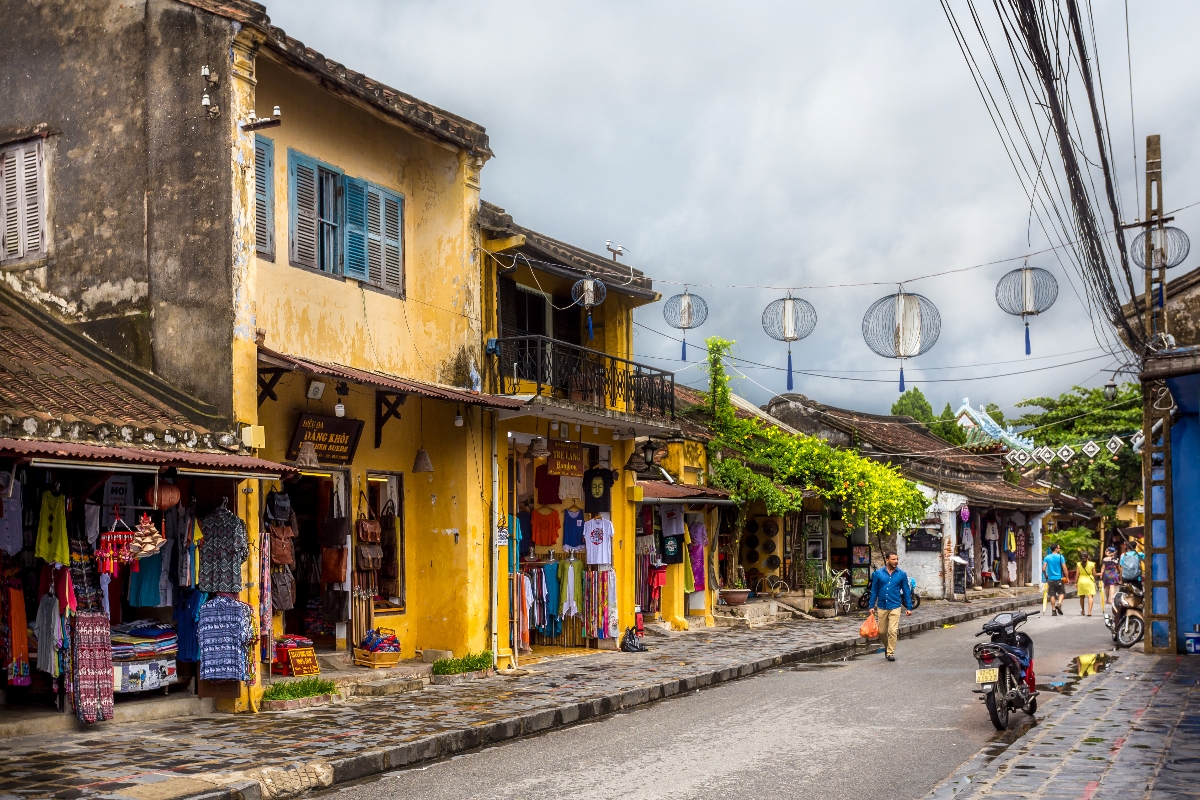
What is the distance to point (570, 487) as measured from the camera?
19578 mm

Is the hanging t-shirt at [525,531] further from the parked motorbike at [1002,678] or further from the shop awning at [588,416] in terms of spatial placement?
the parked motorbike at [1002,678]

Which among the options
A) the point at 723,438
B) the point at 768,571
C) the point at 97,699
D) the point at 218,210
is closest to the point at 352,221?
the point at 218,210

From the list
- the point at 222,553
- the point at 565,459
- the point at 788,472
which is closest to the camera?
the point at 222,553

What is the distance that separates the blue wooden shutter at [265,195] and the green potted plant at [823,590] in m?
18.3

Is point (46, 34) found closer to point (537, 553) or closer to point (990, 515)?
point (537, 553)

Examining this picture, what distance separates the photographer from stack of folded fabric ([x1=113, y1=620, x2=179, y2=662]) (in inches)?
439

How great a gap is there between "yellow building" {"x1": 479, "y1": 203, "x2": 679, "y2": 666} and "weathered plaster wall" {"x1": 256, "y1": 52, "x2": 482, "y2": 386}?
25.6 inches

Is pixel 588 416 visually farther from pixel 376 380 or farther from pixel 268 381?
pixel 268 381

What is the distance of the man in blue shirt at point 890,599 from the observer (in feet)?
58.4

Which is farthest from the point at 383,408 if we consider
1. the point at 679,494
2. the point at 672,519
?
the point at 672,519

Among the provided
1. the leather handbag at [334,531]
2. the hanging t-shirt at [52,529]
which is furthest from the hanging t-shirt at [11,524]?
the leather handbag at [334,531]

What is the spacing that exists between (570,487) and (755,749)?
9.85 m

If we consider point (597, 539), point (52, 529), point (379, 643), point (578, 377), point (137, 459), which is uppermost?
point (578, 377)

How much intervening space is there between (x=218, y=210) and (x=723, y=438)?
14890mm
